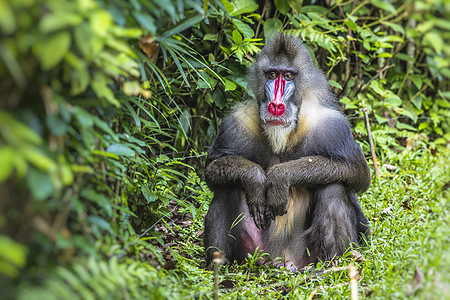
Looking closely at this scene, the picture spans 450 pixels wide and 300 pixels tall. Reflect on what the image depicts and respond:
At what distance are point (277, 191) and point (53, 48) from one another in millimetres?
2525

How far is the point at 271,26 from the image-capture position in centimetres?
554

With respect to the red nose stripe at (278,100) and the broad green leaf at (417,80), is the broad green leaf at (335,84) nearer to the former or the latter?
the broad green leaf at (417,80)

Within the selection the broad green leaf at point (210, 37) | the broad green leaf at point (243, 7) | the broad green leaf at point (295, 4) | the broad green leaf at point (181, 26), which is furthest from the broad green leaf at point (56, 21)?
the broad green leaf at point (295, 4)

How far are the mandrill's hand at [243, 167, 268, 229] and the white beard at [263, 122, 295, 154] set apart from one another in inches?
9.3

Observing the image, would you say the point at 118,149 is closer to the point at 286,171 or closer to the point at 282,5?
the point at 286,171

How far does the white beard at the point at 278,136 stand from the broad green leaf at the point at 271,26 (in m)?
1.68

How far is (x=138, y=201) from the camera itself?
3.89 m

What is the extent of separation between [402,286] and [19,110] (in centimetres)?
198

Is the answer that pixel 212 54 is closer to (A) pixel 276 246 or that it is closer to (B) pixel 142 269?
(A) pixel 276 246

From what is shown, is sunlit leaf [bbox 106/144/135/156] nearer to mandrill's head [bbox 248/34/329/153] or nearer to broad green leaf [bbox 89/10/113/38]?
broad green leaf [bbox 89/10/113/38]

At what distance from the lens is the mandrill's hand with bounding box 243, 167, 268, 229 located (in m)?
4.02

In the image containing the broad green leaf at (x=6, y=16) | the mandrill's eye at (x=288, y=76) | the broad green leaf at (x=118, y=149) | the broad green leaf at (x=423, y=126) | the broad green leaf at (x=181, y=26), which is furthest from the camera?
the broad green leaf at (x=423, y=126)

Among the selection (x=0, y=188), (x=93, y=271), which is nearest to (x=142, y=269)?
(x=93, y=271)

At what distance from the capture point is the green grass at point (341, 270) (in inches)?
84.9
